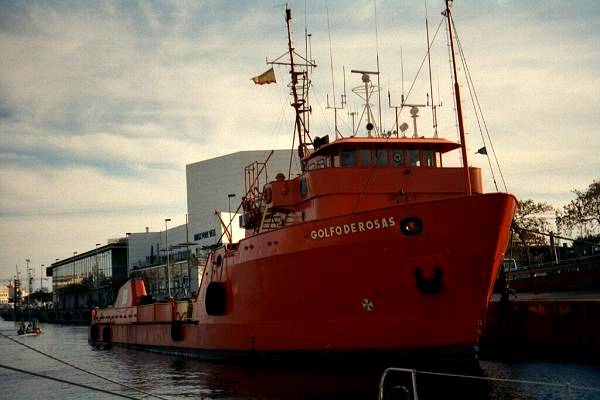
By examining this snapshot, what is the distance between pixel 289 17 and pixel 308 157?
25.6ft

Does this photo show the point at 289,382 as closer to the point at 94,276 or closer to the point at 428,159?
the point at 428,159

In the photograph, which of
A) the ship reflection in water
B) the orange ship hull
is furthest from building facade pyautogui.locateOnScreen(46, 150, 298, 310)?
the orange ship hull

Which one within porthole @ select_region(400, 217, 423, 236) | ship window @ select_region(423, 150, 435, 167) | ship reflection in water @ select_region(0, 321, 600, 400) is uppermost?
ship window @ select_region(423, 150, 435, 167)

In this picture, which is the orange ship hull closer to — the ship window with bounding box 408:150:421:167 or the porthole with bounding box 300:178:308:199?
the porthole with bounding box 300:178:308:199

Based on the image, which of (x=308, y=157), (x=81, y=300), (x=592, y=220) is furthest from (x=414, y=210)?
(x=81, y=300)

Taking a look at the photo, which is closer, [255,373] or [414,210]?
[414,210]

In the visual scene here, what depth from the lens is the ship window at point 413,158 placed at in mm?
22016

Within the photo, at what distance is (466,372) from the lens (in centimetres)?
1834

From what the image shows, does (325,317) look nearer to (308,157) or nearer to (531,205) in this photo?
(308,157)

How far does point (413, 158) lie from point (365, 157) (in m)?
1.73

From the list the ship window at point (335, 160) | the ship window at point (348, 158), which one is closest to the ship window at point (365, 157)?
the ship window at point (348, 158)

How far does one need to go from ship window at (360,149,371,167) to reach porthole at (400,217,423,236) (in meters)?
4.16

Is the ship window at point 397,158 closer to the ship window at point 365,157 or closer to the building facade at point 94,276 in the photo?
the ship window at point 365,157

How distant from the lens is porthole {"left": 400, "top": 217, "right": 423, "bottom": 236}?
1789cm
